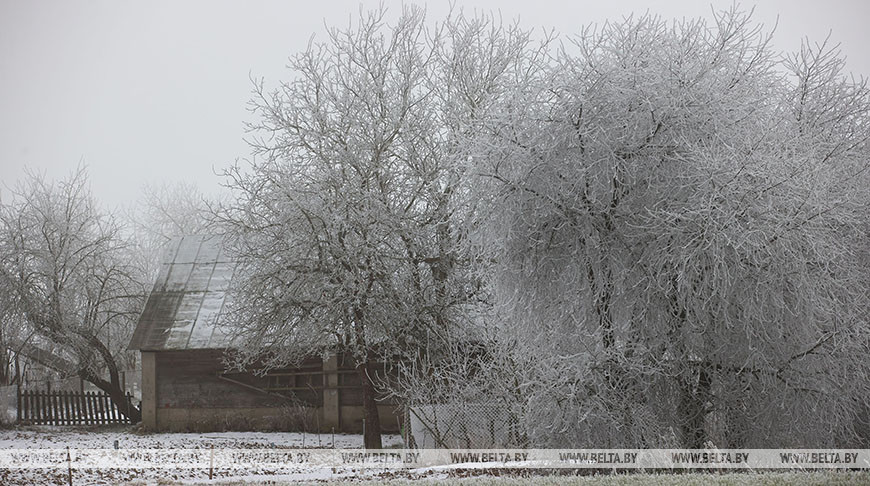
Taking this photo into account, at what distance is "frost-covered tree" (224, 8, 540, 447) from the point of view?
1756cm

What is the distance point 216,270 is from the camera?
26.4 meters

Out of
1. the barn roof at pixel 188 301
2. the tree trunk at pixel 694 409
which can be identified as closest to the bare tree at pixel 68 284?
the barn roof at pixel 188 301

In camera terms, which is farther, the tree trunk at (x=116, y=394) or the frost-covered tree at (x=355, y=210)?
the tree trunk at (x=116, y=394)

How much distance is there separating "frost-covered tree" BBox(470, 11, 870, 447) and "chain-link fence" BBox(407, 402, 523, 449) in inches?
104

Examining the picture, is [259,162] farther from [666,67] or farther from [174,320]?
[666,67]

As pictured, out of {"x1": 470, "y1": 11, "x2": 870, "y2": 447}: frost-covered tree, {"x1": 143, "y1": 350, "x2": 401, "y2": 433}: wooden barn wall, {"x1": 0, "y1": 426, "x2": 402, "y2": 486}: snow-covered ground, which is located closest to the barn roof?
{"x1": 143, "y1": 350, "x2": 401, "y2": 433}: wooden barn wall

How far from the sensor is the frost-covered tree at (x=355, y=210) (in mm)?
17562

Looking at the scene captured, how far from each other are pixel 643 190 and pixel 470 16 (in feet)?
38.7

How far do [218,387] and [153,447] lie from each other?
4.06m

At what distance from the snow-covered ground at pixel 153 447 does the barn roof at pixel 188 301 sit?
2.48 metres

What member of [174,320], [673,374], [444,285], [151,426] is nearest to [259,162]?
[444,285]

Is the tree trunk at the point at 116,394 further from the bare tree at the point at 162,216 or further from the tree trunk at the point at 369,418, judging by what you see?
the bare tree at the point at 162,216

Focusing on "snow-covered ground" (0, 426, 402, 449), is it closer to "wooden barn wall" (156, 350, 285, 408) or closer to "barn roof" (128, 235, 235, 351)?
"wooden barn wall" (156, 350, 285, 408)

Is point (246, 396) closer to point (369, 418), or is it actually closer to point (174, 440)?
point (174, 440)
